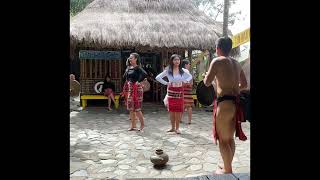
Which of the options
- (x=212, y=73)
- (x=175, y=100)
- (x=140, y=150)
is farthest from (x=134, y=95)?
(x=212, y=73)

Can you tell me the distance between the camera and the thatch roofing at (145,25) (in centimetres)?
1060

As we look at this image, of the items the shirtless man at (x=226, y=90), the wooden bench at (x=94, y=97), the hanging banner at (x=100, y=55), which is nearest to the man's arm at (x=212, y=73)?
the shirtless man at (x=226, y=90)

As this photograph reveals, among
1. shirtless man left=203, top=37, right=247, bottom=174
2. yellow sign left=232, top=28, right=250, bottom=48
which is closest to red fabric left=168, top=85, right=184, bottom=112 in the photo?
yellow sign left=232, top=28, right=250, bottom=48

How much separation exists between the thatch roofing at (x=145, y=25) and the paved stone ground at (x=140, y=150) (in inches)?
135

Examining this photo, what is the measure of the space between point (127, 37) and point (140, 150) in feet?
20.6

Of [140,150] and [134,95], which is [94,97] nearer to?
[134,95]

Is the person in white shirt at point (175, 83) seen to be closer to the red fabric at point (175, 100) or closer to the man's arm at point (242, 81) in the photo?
the red fabric at point (175, 100)

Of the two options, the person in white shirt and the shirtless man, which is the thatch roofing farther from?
the shirtless man

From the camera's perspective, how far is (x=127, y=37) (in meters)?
10.7

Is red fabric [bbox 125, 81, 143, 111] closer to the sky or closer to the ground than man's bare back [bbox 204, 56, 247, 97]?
closer to the ground

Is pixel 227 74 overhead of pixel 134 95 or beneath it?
overhead

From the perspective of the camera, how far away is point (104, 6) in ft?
40.6

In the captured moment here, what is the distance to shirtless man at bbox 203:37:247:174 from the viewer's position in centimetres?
343
